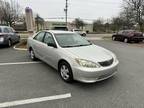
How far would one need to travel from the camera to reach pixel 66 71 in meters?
4.20

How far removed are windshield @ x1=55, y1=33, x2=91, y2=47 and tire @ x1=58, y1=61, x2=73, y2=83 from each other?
0.71 m

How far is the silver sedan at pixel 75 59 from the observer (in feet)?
12.4

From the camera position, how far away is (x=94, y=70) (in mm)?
3715

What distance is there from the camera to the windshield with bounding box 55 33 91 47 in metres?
4.86

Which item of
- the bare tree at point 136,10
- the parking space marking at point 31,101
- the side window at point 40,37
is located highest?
the bare tree at point 136,10

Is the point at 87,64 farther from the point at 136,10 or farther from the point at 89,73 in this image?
the point at 136,10

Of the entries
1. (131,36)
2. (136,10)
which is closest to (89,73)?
(131,36)

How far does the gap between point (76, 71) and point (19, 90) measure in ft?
5.05

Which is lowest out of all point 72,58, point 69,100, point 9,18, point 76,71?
point 69,100

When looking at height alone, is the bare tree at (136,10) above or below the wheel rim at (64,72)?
above

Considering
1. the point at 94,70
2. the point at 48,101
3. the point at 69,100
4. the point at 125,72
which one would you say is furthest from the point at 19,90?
the point at 125,72

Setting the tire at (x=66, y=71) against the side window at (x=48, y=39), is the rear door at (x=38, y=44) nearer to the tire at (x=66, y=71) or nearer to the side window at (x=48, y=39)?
the side window at (x=48, y=39)

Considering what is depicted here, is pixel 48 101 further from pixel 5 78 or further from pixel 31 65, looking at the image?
pixel 31 65

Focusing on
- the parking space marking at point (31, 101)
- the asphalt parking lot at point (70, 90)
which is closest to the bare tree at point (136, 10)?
the asphalt parking lot at point (70, 90)
